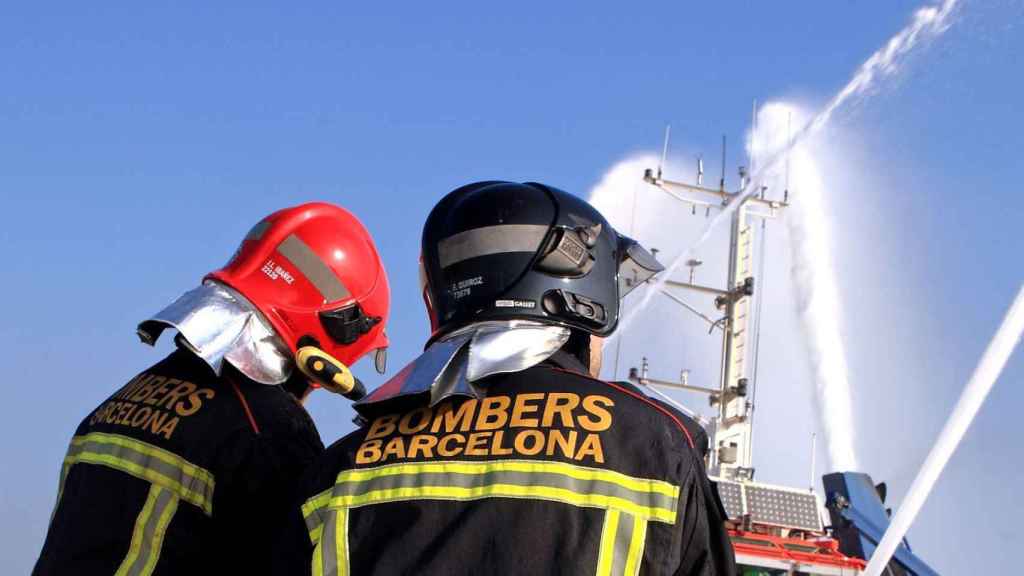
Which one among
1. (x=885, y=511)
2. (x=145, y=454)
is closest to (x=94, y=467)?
(x=145, y=454)

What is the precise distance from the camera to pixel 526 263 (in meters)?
2.97

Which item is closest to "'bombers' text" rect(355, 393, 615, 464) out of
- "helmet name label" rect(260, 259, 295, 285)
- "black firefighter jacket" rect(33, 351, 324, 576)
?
"black firefighter jacket" rect(33, 351, 324, 576)

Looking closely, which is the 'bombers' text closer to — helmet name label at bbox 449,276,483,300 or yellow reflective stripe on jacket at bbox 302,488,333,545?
yellow reflective stripe on jacket at bbox 302,488,333,545

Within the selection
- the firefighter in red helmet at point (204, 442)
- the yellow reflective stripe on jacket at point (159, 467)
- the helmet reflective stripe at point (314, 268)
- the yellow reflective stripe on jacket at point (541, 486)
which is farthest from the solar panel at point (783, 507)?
the yellow reflective stripe on jacket at point (541, 486)

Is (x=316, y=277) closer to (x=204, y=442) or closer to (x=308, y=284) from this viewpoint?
(x=308, y=284)

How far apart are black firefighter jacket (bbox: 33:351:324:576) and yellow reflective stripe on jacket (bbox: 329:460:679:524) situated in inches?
49.9

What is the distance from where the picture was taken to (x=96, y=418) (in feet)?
13.7

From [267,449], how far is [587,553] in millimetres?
1718

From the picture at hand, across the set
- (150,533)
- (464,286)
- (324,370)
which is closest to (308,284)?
(324,370)

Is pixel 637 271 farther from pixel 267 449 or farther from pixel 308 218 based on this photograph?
pixel 308 218

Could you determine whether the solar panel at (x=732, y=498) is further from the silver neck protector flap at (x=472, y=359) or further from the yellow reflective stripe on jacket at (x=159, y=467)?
the silver neck protector flap at (x=472, y=359)

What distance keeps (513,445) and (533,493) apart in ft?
0.41

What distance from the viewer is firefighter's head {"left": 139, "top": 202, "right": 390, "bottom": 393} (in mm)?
4555

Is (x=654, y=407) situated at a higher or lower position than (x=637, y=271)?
lower
